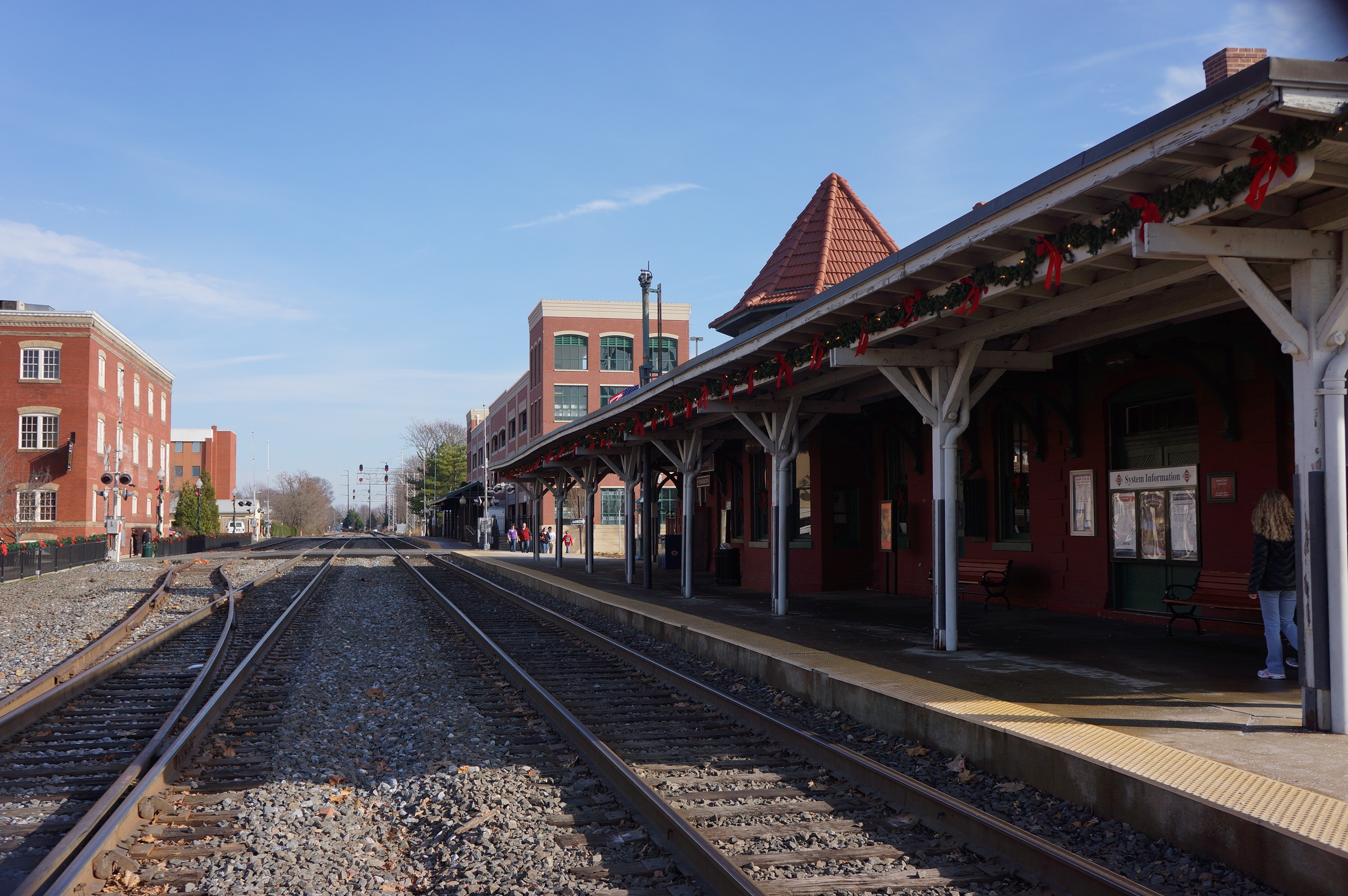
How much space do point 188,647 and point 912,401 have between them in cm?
973

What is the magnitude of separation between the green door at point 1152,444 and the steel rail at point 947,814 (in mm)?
6097

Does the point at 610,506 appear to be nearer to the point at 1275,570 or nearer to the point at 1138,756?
the point at 1275,570

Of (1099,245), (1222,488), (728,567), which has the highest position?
(1099,245)

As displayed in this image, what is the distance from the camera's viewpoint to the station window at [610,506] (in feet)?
193

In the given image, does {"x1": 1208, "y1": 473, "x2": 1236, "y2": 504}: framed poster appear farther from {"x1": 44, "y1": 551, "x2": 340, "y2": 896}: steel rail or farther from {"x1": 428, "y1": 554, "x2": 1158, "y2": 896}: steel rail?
{"x1": 44, "y1": 551, "x2": 340, "y2": 896}: steel rail

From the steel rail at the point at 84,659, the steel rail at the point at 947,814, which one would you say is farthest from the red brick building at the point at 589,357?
the steel rail at the point at 947,814

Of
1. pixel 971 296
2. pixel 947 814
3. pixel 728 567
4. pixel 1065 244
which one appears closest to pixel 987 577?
pixel 971 296

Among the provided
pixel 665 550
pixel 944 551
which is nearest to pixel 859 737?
pixel 944 551

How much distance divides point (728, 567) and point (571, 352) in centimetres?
4091

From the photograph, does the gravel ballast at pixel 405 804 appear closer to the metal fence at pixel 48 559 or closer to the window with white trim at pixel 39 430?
the metal fence at pixel 48 559

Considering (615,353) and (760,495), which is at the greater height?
(615,353)

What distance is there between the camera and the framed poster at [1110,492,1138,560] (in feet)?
39.4

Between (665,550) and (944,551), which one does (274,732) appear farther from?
(665,550)

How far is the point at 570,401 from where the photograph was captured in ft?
197
